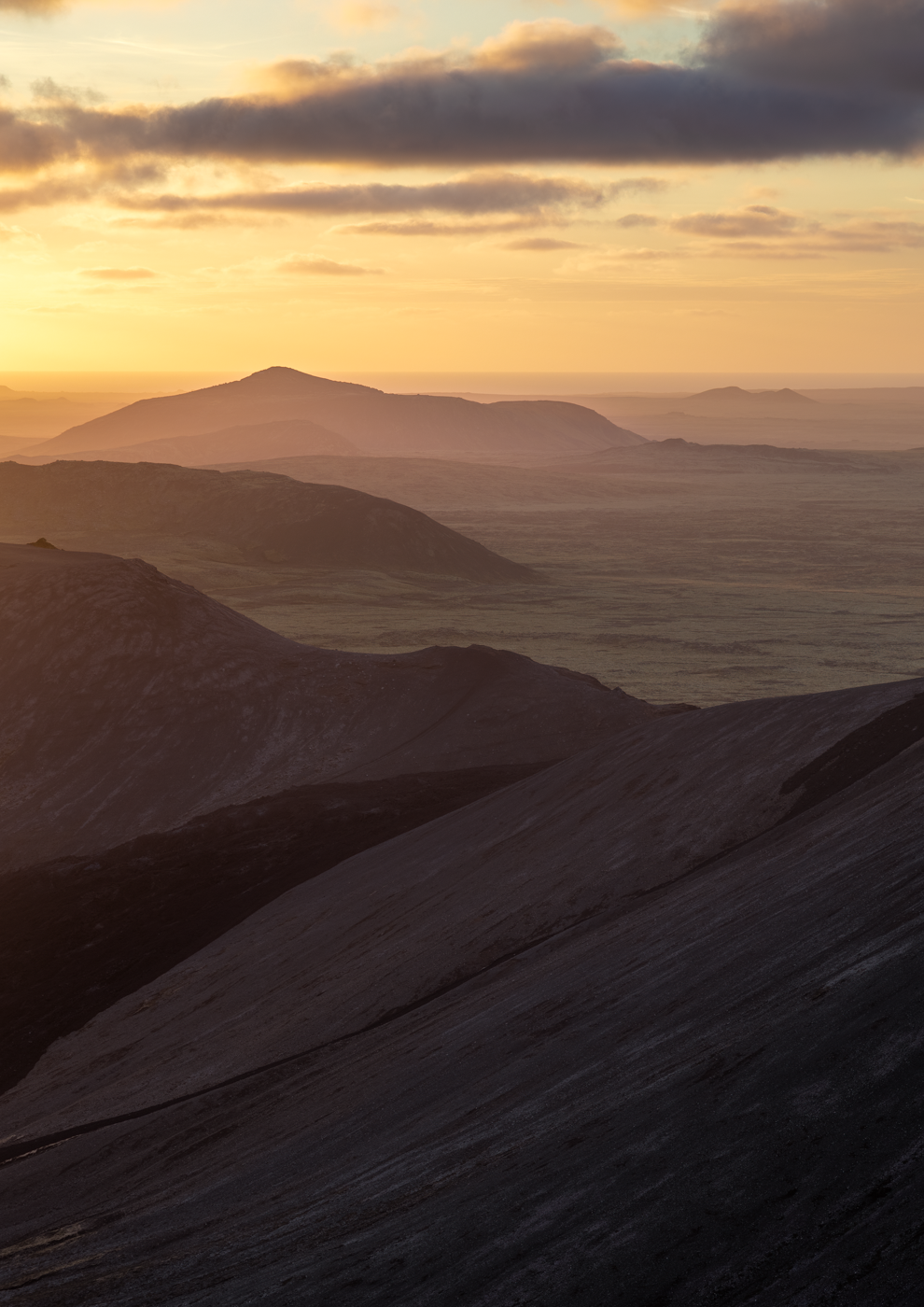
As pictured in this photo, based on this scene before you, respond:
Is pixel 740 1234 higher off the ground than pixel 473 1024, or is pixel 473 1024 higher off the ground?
pixel 740 1234

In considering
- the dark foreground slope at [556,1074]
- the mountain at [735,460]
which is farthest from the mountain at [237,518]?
the mountain at [735,460]

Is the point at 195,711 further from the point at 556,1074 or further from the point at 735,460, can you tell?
the point at 735,460

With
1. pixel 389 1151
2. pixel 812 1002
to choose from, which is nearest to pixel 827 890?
pixel 812 1002

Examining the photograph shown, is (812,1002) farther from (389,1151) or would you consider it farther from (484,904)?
(484,904)

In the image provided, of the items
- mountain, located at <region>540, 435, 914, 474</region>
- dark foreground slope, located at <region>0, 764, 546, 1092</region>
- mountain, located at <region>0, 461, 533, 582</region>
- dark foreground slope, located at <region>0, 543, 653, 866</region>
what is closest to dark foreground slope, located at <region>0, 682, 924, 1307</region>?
dark foreground slope, located at <region>0, 764, 546, 1092</region>

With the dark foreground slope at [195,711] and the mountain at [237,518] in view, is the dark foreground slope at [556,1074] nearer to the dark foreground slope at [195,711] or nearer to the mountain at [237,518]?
the dark foreground slope at [195,711]

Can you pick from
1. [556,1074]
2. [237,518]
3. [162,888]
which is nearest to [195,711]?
[162,888]

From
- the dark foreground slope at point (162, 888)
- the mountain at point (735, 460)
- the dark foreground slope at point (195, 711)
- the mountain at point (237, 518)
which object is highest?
the mountain at point (735, 460)
